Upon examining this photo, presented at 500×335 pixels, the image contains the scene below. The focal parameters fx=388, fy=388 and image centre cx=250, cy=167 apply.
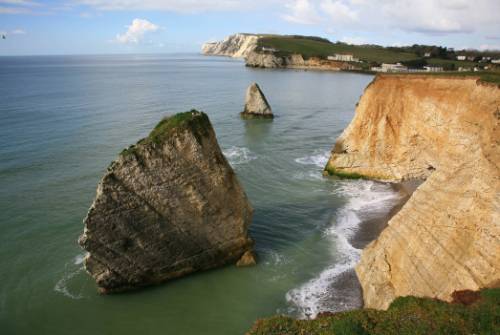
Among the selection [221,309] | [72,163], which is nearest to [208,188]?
[221,309]

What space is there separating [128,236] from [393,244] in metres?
12.6

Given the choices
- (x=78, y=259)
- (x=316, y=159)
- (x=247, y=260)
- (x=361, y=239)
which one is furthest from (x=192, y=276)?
(x=316, y=159)

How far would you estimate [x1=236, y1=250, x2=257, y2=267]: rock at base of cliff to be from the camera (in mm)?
21797

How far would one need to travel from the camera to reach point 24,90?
85938 millimetres

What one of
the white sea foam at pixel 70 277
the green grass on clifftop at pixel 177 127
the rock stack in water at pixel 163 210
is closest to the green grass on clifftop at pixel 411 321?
the rock stack in water at pixel 163 210

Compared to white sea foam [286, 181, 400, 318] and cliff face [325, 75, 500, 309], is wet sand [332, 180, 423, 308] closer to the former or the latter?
white sea foam [286, 181, 400, 318]

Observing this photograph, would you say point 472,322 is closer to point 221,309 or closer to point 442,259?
point 442,259

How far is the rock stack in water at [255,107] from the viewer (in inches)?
2438

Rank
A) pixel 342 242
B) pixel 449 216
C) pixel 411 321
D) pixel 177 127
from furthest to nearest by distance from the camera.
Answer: pixel 342 242 < pixel 177 127 < pixel 449 216 < pixel 411 321

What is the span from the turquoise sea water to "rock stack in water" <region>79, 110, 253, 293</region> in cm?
118

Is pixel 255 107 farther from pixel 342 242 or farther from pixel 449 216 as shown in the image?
pixel 449 216

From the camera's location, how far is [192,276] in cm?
2094

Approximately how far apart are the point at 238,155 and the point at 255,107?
68.8 feet

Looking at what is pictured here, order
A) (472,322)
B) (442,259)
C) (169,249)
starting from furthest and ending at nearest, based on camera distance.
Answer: (169,249) < (442,259) < (472,322)
